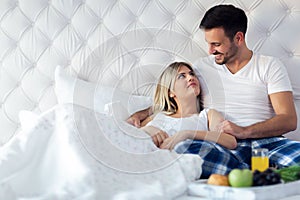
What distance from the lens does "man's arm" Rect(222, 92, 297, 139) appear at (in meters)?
2.29

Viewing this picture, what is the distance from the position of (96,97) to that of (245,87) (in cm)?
65

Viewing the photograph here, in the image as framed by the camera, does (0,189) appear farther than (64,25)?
No

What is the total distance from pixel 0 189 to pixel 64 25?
1.21 m

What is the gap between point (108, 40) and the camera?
2.68m

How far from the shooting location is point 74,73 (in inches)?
106

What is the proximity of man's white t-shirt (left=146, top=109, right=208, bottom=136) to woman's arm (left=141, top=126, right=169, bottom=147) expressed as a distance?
44mm

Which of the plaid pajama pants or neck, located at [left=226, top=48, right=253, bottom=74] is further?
neck, located at [left=226, top=48, right=253, bottom=74]

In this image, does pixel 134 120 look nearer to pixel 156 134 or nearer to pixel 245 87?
pixel 156 134

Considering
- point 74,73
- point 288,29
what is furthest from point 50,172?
point 288,29

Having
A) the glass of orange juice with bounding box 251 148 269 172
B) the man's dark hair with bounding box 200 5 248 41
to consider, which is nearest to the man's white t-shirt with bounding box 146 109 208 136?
the man's dark hair with bounding box 200 5 248 41

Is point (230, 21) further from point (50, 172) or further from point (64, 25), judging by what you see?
point (50, 172)

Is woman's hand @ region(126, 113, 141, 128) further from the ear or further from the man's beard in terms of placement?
the ear

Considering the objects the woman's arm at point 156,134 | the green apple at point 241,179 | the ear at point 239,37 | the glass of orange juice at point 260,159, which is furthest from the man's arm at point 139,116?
the green apple at point 241,179

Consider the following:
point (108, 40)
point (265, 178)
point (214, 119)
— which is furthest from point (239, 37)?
point (265, 178)
